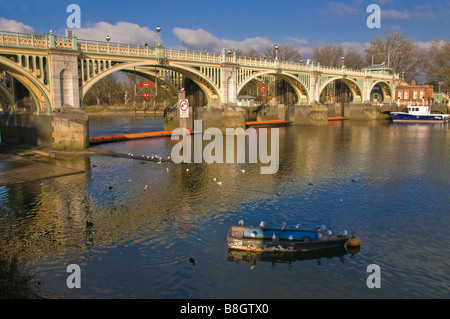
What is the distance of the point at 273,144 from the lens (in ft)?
153

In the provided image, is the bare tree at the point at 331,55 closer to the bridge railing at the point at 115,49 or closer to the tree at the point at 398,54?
the tree at the point at 398,54

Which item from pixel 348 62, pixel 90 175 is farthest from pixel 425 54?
pixel 90 175

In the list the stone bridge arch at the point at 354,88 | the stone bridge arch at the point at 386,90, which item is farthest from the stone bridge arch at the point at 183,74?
the stone bridge arch at the point at 386,90

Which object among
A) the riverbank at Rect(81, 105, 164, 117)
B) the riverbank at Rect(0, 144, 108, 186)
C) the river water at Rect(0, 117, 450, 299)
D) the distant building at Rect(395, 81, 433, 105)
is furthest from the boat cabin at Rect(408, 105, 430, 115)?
the riverbank at Rect(0, 144, 108, 186)

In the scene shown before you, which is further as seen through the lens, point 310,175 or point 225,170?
point 225,170

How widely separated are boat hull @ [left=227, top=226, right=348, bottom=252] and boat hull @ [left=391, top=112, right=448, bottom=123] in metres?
79.2

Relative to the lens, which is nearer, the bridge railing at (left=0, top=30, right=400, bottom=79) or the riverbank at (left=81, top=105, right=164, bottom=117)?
the bridge railing at (left=0, top=30, right=400, bottom=79)

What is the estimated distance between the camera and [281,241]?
14727mm

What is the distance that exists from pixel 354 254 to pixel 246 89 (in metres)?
90.6

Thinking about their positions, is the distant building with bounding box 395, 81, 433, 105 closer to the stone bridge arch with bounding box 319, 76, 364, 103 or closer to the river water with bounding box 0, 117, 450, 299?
the stone bridge arch with bounding box 319, 76, 364, 103

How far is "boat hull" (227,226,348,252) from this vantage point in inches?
581

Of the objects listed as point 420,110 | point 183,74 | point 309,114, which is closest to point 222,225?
point 183,74

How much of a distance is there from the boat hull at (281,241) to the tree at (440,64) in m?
108

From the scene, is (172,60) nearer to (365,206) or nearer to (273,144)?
(273,144)
